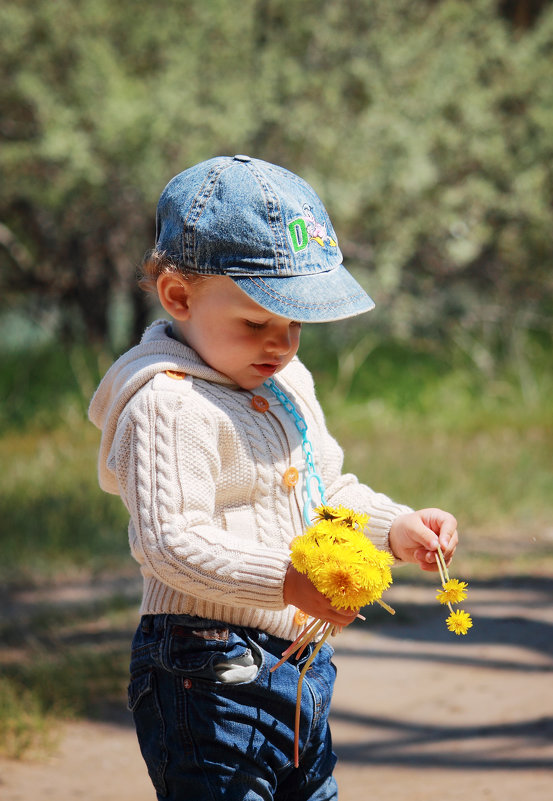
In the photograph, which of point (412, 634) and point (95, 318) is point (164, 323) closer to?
point (412, 634)

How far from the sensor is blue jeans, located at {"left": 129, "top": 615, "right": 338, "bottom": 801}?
1654 millimetres

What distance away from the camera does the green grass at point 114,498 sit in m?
3.36

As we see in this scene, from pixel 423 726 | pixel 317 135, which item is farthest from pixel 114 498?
pixel 317 135

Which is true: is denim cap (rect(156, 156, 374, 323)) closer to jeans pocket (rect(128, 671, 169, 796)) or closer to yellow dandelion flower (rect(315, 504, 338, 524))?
yellow dandelion flower (rect(315, 504, 338, 524))

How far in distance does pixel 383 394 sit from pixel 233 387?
5383 millimetres

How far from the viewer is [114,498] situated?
197 inches

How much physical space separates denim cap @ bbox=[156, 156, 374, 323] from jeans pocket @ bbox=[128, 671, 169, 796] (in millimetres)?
673

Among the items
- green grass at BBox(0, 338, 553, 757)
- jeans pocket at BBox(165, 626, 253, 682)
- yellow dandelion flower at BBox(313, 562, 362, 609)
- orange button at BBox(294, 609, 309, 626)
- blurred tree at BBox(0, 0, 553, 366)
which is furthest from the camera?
Answer: blurred tree at BBox(0, 0, 553, 366)

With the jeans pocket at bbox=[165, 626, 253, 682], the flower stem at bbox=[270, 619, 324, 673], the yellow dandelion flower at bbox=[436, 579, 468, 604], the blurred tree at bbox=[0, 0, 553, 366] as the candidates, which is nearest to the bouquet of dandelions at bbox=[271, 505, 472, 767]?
the yellow dandelion flower at bbox=[436, 579, 468, 604]

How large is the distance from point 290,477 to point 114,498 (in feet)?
11.1

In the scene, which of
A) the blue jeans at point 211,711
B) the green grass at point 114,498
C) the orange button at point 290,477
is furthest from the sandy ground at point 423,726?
the orange button at point 290,477

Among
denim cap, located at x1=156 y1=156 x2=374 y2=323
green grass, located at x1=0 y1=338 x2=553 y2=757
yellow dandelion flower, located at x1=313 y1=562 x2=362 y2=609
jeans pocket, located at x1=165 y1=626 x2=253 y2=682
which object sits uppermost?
denim cap, located at x1=156 y1=156 x2=374 y2=323

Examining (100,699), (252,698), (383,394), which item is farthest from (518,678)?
(383,394)

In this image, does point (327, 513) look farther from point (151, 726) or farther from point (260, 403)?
point (151, 726)
